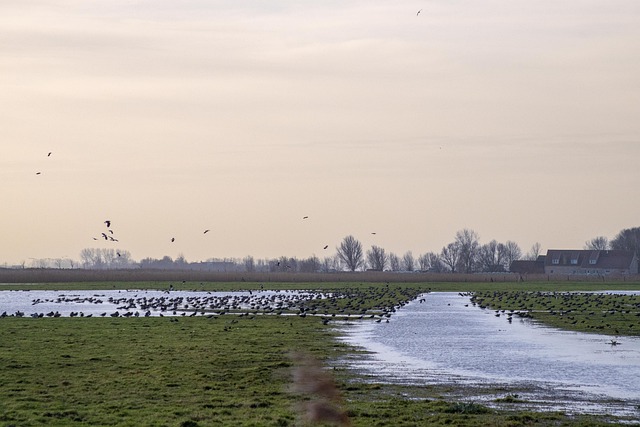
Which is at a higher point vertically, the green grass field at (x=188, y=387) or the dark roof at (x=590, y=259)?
the dark roof at (x=590, y=259)

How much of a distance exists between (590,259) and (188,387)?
6733 inches

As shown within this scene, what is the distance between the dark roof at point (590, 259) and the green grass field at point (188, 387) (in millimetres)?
153785

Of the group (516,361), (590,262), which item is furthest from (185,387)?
(590,262)

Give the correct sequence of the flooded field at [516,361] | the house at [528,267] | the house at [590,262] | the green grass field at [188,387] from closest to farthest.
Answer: the green grass field at [188,387], the flooded field at [516,361], the house at [590,262], the house at [528,267]

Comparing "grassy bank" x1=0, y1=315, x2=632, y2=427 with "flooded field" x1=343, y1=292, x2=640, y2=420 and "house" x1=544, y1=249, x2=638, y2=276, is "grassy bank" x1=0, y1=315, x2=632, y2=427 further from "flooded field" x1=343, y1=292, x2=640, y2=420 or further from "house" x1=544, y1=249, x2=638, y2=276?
"house" x1=544, y1=249, x2=638, y2=276

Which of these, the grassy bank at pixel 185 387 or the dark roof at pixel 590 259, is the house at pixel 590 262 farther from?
the grassy bank at pixel 185 387

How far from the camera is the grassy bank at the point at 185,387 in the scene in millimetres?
16344

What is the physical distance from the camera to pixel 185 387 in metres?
20.9

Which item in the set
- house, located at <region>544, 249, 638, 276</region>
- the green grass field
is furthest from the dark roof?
the green grass field

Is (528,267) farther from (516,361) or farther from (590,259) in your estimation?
(516,361)

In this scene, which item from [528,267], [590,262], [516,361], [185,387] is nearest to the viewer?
[185,387]

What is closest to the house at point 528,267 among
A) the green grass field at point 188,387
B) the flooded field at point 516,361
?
the flooded field at point 516,361

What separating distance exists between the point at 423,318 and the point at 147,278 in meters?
94.2

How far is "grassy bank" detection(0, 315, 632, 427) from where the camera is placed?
1634cm
